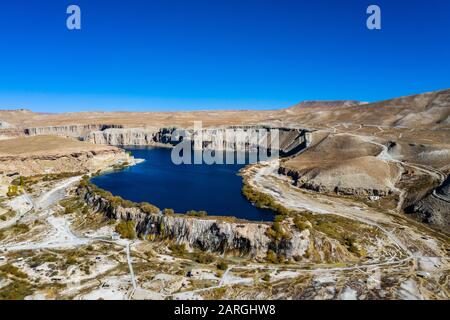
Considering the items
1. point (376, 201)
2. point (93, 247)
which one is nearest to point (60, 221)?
point (93, 247)

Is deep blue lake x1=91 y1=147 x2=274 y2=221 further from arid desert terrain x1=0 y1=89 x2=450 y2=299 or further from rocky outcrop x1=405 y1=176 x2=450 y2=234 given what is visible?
rocky outcrop x1=405 y1=176 x2=450 y2=234

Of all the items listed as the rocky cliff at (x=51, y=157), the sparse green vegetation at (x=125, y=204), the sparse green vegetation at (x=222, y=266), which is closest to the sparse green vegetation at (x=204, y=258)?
the sparse green vegetation at (x=222, y=266)

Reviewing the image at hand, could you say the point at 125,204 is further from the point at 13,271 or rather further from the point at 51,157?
the point at 51,157

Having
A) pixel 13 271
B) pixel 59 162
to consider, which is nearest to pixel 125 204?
pixel 13 271

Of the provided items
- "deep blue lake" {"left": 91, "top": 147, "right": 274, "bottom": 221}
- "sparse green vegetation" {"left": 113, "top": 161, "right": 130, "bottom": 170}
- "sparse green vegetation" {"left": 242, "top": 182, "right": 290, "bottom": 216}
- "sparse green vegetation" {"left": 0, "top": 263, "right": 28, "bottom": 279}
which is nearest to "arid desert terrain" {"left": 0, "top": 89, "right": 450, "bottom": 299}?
"sparse green vegetation" {"left": 0, "top": 263, "right": 28, "bottom": 279}

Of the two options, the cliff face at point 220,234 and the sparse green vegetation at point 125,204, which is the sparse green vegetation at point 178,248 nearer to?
the cliff face at point 220,234
